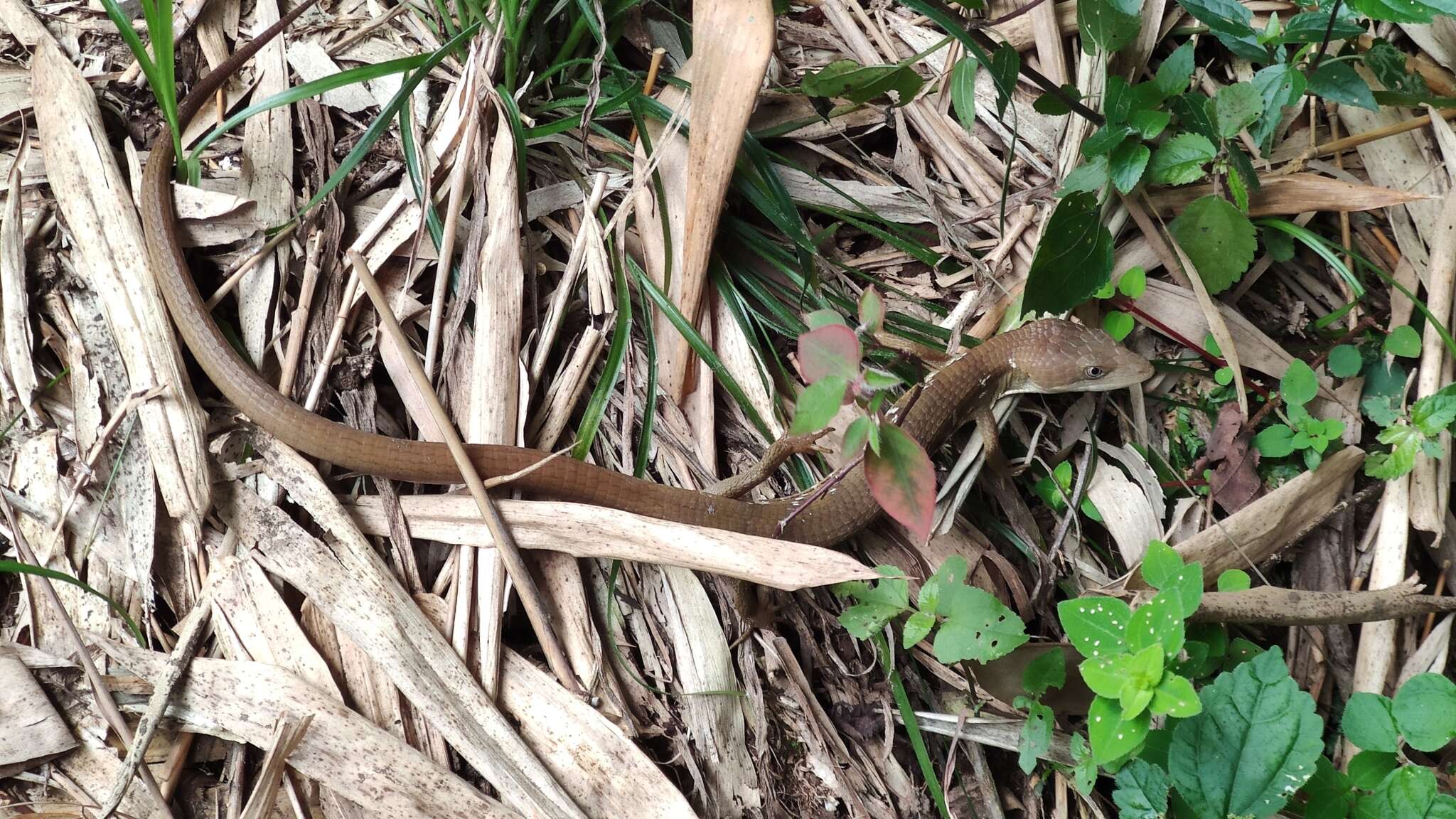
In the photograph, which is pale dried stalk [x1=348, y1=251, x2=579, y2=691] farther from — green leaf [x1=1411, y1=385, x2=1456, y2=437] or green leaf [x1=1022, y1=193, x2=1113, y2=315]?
green leaf [x1=1411, y1=385, x2=1456, y2=437]

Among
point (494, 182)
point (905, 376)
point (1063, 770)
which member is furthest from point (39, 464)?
point (1063, 770)

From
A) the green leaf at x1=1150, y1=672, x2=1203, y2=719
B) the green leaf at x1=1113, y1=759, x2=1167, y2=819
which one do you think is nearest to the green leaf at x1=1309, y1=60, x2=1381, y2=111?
the green leaf at x1=1150, y1=672, x2=1203, y2=719

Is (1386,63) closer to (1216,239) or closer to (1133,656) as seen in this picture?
(1216,239)

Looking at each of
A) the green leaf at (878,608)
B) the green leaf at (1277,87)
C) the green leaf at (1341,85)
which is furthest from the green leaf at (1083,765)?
the green leaf at (1341,85)

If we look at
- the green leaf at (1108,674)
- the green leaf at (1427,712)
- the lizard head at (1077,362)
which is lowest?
the green leaf at (1427,712)

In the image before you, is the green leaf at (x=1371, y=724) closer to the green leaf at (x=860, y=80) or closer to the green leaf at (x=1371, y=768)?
the green leaf at (x=1371, y=768)
